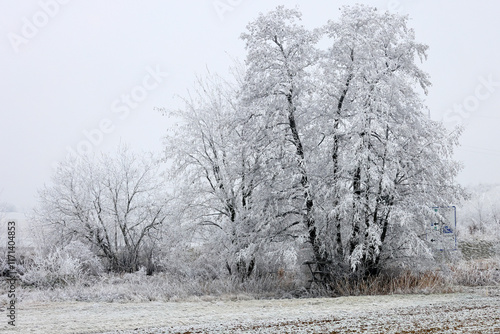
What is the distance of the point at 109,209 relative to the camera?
32.0 meters

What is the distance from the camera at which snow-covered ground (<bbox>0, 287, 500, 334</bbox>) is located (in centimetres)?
1038

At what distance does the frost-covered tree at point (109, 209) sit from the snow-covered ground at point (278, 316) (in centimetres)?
1503

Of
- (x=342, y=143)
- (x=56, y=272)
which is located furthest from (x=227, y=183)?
(x=56, y=272)

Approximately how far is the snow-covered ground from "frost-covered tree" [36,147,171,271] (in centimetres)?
1503

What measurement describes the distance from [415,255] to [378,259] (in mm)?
1332

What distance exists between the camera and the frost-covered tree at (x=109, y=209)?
31250mm

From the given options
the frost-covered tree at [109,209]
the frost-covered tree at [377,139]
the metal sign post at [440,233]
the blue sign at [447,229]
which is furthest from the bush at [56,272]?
the blue sign at [447,229]

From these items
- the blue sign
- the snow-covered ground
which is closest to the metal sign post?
the blue sign

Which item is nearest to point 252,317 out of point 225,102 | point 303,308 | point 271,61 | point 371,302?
point 303,308

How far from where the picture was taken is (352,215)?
18703 mm

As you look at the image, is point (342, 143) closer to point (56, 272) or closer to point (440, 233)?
point (440, 233)

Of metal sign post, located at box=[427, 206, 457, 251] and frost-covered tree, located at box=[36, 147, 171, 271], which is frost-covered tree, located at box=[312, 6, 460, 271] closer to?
metal sign post, located at box=[427, 206, 457, 251]

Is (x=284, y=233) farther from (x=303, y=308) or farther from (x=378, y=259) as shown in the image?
(x=303, y=308)

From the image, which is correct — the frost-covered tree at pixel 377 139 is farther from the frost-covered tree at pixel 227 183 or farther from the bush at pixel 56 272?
the bush at pixel 56 272
